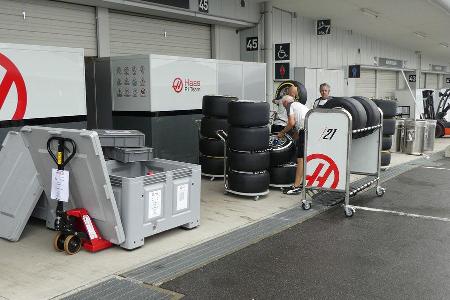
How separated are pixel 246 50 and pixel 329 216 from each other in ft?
24.2

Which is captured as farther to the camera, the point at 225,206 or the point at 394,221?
the point at 225,206

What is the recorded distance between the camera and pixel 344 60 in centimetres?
1716

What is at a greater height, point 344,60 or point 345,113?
point 344,60

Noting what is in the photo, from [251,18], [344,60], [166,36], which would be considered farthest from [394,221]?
[344,60]

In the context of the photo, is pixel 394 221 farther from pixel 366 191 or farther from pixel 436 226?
pixel 366 191

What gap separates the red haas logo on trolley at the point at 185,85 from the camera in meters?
8.16

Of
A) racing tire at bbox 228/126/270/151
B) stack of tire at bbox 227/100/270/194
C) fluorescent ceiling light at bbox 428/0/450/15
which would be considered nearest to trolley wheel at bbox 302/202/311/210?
stack of tire at bbox 227/100/270/194

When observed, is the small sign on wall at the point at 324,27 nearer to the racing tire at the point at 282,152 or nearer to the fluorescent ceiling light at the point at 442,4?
the fluorescent ceiling light at the point at 442,4

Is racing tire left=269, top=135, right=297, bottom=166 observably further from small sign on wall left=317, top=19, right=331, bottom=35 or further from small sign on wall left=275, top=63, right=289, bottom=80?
small sign on wall left=317, top=19, right=331, bottom=35

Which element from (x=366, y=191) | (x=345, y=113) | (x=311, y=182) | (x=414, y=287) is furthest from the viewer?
(x=366, y=191)

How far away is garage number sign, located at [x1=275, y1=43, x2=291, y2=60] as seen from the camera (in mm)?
12133

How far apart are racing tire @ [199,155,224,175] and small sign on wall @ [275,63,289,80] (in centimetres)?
505

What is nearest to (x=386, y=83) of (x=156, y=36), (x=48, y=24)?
(x=156, y=36)

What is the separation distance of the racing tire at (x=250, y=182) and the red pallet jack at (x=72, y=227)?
250 cm
